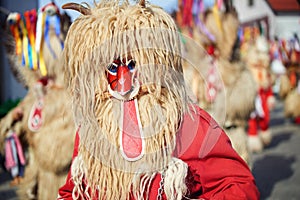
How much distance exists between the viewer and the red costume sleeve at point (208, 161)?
5.50 ft

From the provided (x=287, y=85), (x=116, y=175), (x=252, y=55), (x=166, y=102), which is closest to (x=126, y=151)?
(x=116, y=175)

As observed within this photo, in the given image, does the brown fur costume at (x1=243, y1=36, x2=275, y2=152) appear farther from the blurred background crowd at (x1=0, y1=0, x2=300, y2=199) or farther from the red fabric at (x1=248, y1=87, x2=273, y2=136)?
the blurred background crowd at (x1=0, y1=0, x2=300, y2=199)

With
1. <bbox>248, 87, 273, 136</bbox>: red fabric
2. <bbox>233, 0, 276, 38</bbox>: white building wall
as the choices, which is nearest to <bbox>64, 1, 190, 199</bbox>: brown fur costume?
<bbox>248, 87, 273, 136</bbox>: red fabric

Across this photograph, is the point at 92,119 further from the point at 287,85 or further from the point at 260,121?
the point at 287,85

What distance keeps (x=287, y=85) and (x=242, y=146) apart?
6.37 meters

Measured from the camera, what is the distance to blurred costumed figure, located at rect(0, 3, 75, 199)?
3.29 m

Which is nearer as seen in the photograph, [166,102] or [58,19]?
[166,102]

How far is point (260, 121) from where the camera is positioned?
7.43 metres

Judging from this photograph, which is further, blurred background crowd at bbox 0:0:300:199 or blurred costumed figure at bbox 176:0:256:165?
blurred costumed figure at bbox 176:0:256:165

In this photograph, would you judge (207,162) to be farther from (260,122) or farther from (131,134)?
(260,122)

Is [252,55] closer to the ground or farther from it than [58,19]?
closer to the ground

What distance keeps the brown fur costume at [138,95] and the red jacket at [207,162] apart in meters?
0.05

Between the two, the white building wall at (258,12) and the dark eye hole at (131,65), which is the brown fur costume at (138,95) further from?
the white building wall at (258,12)

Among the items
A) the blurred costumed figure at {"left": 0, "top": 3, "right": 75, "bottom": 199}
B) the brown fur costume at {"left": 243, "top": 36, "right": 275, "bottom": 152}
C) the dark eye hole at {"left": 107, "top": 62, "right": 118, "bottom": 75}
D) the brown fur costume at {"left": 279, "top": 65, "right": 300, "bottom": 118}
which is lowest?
the brown fur costume at {"left": 279, "top": 65, "right": 300, "bottom": 118}
